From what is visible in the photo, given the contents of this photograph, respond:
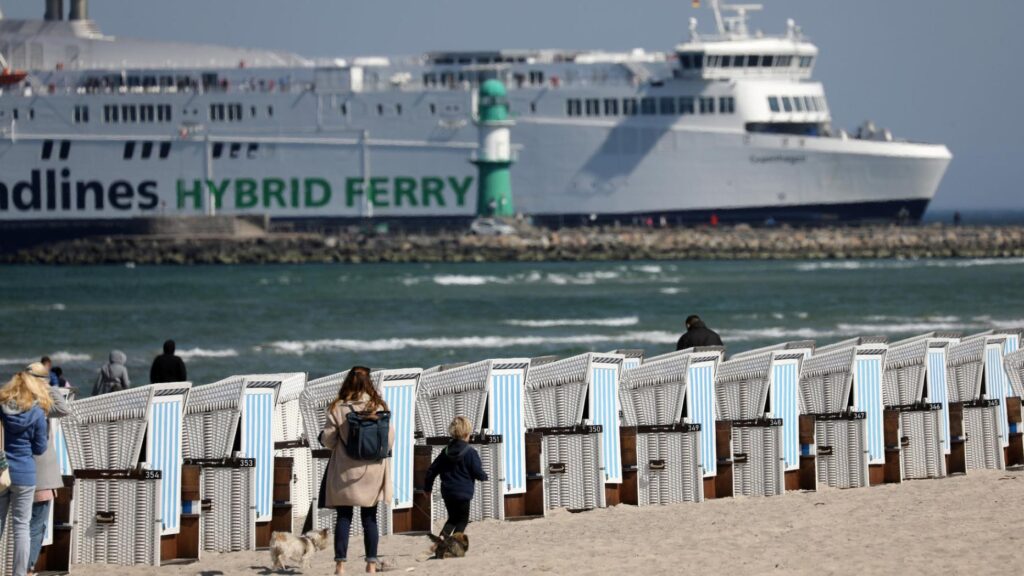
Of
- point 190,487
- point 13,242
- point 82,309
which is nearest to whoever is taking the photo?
point 190,487

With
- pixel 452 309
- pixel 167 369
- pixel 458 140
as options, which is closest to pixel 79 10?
pixel 458 140

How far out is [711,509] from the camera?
10141 millimetres

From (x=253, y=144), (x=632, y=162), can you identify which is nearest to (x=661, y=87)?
(x=632, y=162)

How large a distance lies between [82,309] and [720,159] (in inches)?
1070

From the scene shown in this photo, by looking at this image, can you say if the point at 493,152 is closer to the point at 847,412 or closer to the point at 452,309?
the point at 452,309

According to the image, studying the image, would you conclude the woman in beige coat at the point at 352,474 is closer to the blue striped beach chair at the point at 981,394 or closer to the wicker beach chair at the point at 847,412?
the wicker beach chair at the point at 847,412

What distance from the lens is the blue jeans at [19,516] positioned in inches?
325

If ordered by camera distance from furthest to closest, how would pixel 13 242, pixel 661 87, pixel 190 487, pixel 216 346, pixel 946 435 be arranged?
pixel 13 242, pixel 661 87, pixel 216 346, pixel 946 435, pixel 190 487

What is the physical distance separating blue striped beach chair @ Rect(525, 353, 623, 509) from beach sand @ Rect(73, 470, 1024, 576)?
0.48 feet

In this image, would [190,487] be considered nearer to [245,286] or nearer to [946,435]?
[946,435]

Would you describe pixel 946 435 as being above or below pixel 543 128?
below

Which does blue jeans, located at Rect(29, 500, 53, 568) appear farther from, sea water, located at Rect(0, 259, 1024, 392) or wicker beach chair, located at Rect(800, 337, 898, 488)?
sea water, located at Rect(0, 259, 1024, 392)

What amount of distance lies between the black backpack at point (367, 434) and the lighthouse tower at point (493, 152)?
5365 cm

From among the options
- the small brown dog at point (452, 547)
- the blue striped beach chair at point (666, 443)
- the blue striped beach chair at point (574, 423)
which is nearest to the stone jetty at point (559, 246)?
the blue striped beach chair at point (666, 443)
